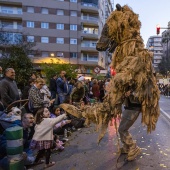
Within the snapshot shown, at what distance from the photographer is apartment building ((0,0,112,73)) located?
47500mm

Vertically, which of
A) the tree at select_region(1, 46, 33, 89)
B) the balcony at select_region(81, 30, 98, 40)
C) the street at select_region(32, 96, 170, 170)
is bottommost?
the street at select_region(32, 96, 170, 170)

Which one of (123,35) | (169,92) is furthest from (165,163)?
(169,92)

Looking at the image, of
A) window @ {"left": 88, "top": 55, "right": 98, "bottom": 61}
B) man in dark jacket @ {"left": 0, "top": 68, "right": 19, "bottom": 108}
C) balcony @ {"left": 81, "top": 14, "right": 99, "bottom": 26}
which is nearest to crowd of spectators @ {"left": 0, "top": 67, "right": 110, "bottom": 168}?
man in dark jacket @ {"left": 0, "top": 68, "right": 19, "bottom": 108}

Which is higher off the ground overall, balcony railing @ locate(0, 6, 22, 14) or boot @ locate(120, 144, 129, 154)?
balcony railing @ locate(0, 6, 22, 14)

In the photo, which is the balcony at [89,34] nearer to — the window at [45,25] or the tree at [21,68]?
the window at [45,25]

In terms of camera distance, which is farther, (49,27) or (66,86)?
(49,27)

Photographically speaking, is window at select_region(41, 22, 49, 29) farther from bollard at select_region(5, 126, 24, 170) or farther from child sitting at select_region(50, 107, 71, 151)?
bollard at select_region(5, 126, 24, 170)

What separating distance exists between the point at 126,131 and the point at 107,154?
863 millimetres

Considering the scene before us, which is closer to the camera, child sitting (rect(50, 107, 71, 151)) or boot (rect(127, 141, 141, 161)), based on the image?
boot (rect(127, 141, 141, 161))

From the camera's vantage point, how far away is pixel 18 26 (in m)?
48.4

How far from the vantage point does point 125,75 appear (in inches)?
144

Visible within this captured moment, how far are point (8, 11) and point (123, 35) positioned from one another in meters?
47.8

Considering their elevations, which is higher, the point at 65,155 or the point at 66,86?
the point at 66,86

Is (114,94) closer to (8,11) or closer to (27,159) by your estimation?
(27,159)
